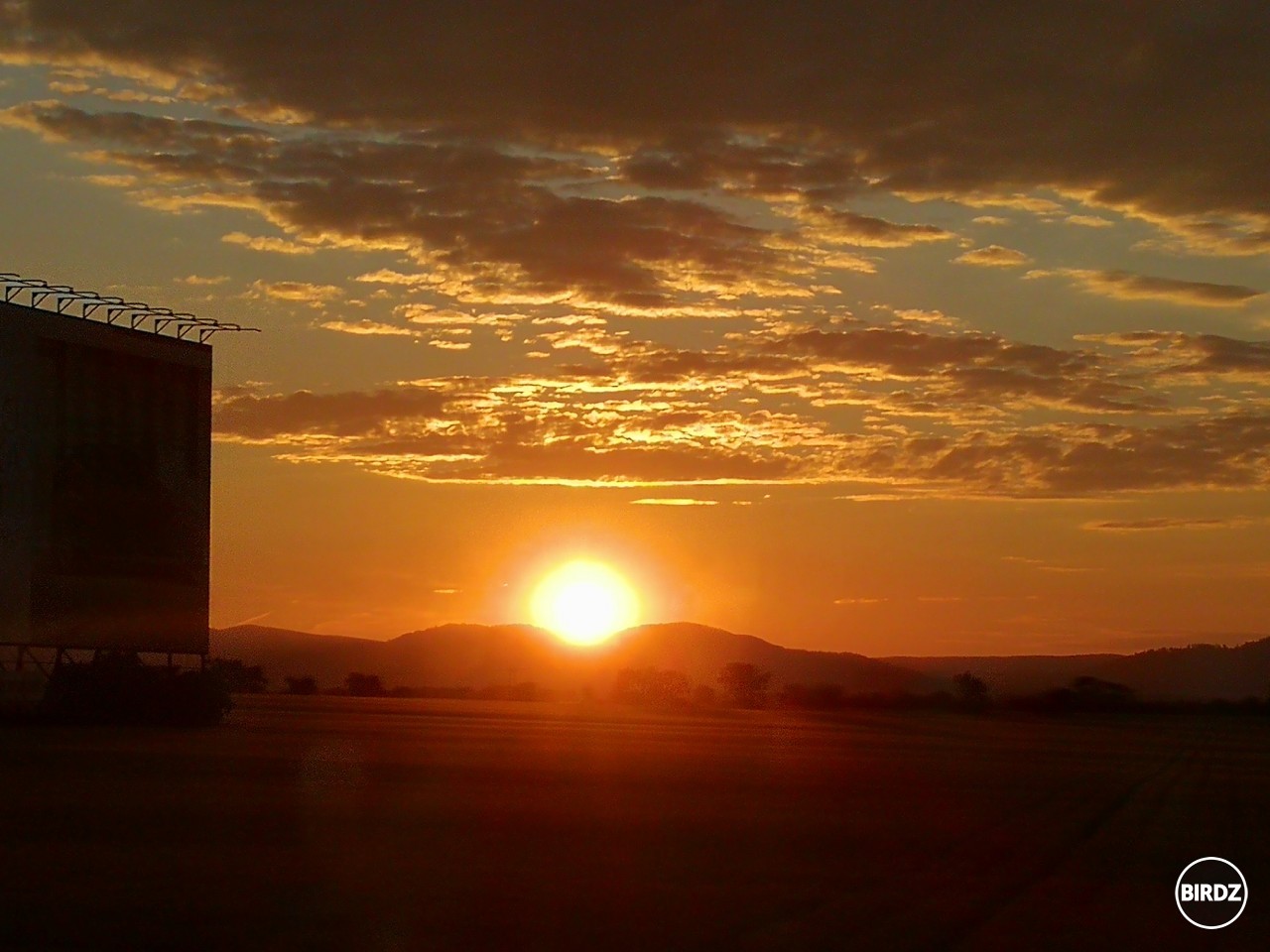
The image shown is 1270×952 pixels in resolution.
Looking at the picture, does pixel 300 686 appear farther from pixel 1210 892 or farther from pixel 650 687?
pixel 1210 892

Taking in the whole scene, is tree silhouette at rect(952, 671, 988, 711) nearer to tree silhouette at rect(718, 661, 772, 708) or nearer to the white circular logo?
tree silhouette at rect(718, 661, 772, 708)

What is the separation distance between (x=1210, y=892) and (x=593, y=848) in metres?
5.90

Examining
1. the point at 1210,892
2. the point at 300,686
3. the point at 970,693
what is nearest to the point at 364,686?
the point at 300,686

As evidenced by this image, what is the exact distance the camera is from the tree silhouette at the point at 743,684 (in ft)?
315

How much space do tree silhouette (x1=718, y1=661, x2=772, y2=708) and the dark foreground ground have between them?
64.5m

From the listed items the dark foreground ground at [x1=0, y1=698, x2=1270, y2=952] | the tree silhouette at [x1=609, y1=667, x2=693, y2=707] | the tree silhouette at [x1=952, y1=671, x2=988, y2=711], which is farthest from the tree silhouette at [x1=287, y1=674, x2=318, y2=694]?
the dark foreground ground at [x1=0, y1=698, x2=1270, y2=952]

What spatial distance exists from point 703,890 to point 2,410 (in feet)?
89.4

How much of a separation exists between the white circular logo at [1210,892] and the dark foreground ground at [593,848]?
16cm

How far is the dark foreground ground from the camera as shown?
Result: 1093cm

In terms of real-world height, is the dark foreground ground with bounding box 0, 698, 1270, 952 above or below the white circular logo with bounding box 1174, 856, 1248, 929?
above

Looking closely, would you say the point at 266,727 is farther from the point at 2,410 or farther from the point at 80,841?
the point at 80,841

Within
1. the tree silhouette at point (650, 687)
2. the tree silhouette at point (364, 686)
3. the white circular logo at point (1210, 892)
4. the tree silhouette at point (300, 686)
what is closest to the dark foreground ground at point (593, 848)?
the white circular logo at point (1210, 892)

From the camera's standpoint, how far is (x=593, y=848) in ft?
50.6

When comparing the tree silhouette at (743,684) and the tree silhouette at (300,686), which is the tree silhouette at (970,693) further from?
the tree silhouette at (300,686)
